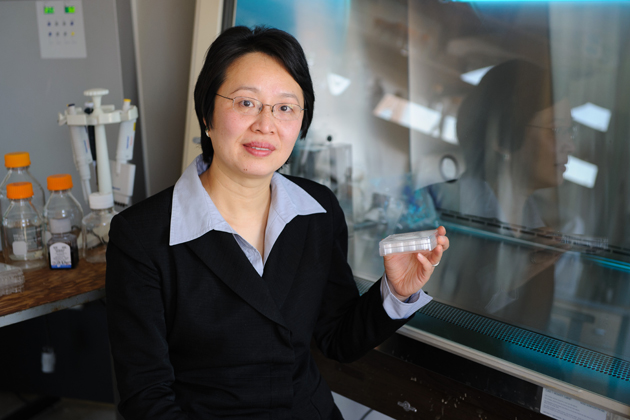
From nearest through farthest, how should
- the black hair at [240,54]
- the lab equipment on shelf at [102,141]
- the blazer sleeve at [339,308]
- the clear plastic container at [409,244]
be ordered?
the clear plastic container at [409,244] < the black hair at [240,54] < the blazer sleeve at [339,308] < the lab equipment on shelf at [102,141]

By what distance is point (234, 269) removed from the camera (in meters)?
0.97

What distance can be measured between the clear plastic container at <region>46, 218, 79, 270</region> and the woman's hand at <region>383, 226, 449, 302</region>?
0.80 metres

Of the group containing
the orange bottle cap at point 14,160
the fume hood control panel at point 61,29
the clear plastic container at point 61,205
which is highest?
the fume hood control panel at point 61,29

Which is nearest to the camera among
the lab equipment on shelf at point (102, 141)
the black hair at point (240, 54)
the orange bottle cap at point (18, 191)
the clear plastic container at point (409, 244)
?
the clear plastic container at point (409, 244)

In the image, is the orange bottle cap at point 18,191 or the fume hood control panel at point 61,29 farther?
the fume hood control panel at point 61,29

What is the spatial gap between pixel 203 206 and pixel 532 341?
706 mm

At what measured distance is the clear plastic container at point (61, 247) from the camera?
1262 millimetres

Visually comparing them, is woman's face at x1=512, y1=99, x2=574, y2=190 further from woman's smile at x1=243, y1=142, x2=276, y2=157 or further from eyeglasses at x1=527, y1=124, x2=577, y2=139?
woman's smile at x1=243, y1=142, x2=276, y2=157

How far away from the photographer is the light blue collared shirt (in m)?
0.98

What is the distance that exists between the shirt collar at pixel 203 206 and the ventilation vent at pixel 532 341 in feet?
1.19

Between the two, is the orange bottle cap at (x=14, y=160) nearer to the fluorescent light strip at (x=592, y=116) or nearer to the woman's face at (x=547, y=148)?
the woman's face at (x=547, y=148)

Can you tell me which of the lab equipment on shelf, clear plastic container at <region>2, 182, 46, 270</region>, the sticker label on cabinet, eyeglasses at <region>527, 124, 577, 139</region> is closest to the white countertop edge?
clear plastic container at <region>2, 182, 46, 270</region>

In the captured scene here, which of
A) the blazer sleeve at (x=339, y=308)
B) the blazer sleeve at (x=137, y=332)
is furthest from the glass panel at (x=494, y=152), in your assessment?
the blazer sleeve at (x=137, y=332)

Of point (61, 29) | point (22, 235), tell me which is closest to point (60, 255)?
point (22, 235)
